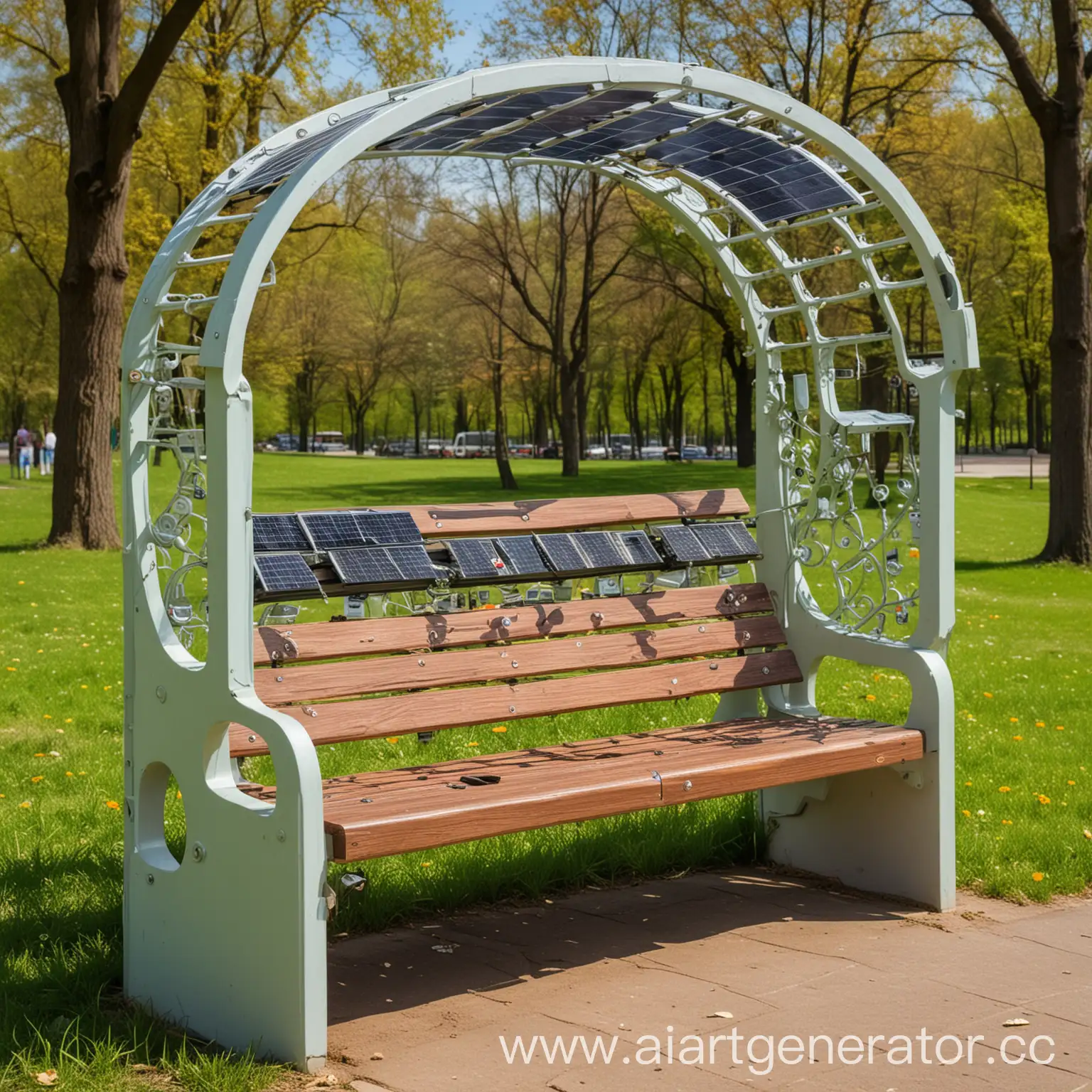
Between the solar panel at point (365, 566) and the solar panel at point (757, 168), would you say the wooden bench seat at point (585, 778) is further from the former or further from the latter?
the solar panel at point (757, 168)

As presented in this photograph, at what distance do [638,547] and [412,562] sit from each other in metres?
1.05

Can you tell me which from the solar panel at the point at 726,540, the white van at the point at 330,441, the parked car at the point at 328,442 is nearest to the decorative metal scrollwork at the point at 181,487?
the solar panel at the point at 726,540

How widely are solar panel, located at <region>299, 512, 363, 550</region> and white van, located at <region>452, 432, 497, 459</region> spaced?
163 feet

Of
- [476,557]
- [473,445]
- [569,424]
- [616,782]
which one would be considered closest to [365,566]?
[476,557]

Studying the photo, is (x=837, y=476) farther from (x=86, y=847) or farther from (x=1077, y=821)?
(x=86, y=847)

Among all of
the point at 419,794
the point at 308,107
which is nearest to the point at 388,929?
the point at 419,794

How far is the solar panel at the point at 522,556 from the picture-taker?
4859mm

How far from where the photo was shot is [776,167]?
4.93 m

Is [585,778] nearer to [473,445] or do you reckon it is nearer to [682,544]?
[682,544]

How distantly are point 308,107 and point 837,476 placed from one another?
66.4 feet

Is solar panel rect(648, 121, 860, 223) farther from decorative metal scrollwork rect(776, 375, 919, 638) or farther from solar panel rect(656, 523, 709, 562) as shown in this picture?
solar panel rect(656, 523, 709, 562)

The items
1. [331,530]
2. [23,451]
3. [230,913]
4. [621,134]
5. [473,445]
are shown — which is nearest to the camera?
[230,913]

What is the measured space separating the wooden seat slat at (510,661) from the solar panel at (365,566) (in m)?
0.25

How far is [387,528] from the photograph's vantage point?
4.62 meters
